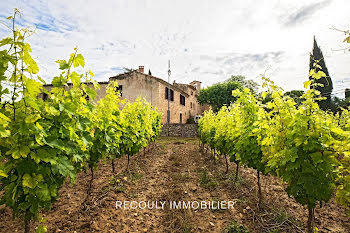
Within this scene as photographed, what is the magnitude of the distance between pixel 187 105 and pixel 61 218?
95.7 feet

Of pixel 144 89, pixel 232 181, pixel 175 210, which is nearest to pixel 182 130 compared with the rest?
pixel 144 89

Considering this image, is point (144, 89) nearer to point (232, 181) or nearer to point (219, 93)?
point (219, 93)

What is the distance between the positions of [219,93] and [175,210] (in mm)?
30443

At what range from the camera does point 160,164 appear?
27.3 ft

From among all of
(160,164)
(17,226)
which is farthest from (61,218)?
(160,164)

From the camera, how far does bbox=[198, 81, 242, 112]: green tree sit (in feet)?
108

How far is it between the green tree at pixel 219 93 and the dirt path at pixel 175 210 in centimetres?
2745

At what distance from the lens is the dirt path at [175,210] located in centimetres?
366

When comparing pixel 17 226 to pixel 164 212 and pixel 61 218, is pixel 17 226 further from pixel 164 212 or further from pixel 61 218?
pixel 164 212

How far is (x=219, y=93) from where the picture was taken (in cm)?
3331

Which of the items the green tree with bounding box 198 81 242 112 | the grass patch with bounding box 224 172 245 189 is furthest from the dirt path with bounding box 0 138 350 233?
the green tree with bounding box 198 81 242 112

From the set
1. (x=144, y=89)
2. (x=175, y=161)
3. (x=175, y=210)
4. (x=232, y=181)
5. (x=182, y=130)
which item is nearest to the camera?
(x=175, y=210)

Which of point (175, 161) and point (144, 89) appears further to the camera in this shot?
point (144, 89)

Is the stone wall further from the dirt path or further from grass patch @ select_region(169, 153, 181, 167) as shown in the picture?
the dirt path
